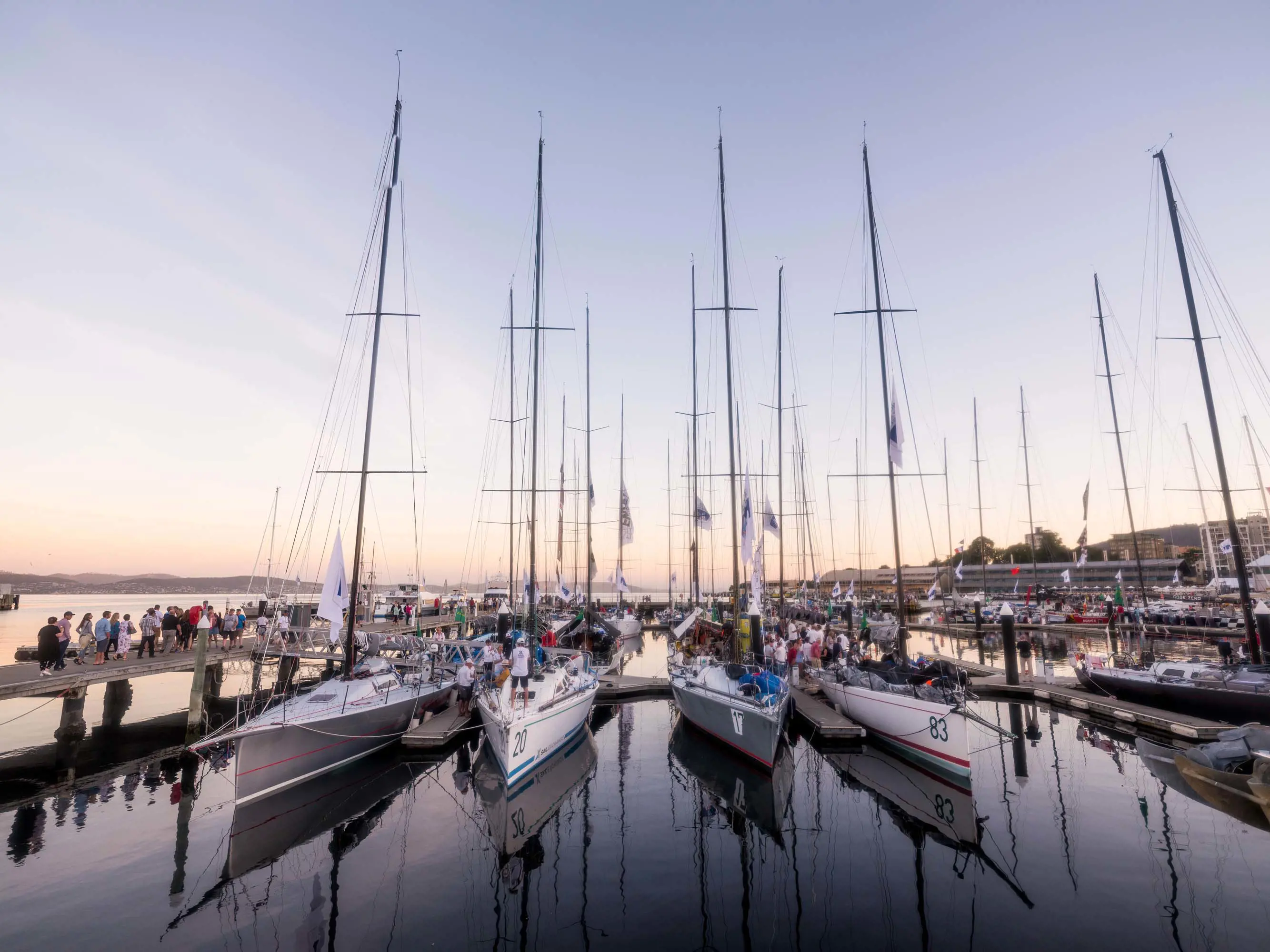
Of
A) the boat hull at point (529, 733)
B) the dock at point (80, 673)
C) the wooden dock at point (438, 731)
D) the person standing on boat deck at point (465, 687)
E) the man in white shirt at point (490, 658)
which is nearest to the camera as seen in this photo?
the boat hull at point (529, 733)

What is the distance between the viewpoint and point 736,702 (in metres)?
15.4

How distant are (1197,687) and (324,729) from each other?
80.0 feet

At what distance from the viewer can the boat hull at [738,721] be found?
14453 millimetres

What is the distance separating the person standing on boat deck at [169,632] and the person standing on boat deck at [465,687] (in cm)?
1326

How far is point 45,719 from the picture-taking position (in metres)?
20.2

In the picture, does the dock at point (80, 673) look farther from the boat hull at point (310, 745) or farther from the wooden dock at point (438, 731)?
the wooden dock at point (438, 731)

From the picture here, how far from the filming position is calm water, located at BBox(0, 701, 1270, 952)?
8.16 metres

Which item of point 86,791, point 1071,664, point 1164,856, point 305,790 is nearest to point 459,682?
point 305,790

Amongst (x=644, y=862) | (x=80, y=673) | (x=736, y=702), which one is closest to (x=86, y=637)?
(x=80, y=673)

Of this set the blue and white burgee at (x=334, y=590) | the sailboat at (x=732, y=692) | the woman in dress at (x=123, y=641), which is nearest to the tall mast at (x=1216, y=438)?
the sailboat at (x=732, y=692)

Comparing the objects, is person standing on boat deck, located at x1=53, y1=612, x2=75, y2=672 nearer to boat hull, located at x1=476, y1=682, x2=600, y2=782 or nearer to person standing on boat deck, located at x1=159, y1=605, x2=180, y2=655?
person standing on boat deck, located at x1=159, y1=605, x2=180, y2=655

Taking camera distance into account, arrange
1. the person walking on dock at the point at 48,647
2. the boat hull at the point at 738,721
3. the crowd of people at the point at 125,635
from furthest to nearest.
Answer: the crowd of people at the point at 125,635 < the person walking on dock at the point at 48,647 < the boat hull at the point at 738,721

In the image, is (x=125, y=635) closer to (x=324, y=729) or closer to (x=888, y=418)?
(x=324, y=729)

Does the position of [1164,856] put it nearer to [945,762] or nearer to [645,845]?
[945,762]
